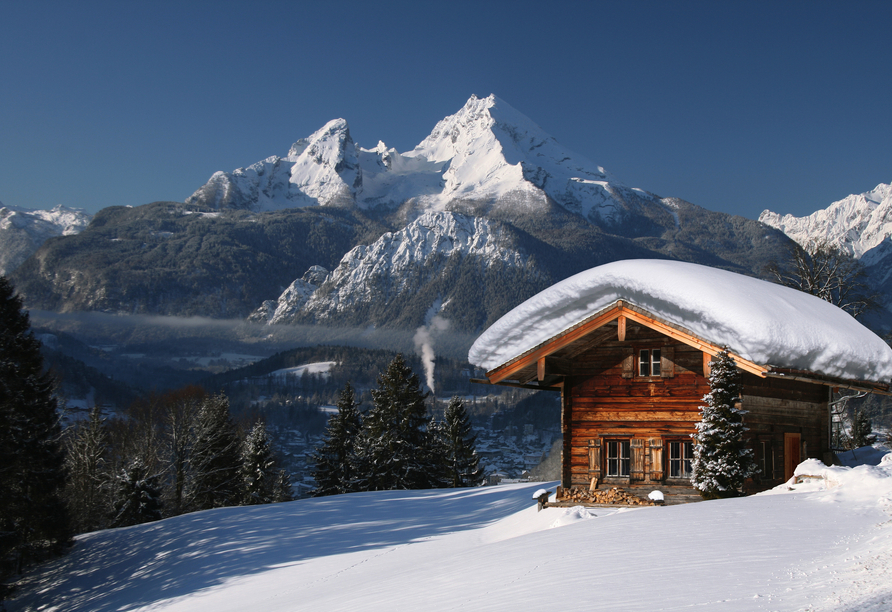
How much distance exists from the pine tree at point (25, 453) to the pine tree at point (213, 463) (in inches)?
551

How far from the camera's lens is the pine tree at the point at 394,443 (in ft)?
141

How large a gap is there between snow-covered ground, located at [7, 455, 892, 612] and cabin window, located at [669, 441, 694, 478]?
257 cm

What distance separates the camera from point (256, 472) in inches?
1708

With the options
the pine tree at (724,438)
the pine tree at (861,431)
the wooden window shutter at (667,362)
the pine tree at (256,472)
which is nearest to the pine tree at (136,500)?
the pine tree at (256,472)

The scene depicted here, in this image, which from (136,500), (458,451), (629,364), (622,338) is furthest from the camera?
(458,451)

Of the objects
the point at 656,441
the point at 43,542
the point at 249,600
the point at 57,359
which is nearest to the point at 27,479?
the point at 43,542

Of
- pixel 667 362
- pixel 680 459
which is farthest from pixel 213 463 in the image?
pixel 667 362

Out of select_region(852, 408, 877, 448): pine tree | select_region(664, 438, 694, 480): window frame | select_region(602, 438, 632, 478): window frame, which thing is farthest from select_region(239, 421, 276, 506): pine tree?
select_region(852, 408, 877, 448): pine tree

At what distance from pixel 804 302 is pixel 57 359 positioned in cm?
16649

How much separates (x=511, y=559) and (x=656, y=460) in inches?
280

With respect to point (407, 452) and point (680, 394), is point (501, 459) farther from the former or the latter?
point (680, 394)

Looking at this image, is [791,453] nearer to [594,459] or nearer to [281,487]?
[594,459]

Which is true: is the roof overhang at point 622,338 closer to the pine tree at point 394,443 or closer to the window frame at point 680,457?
the window frame at point 680,457

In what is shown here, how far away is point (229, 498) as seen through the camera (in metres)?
45.2
